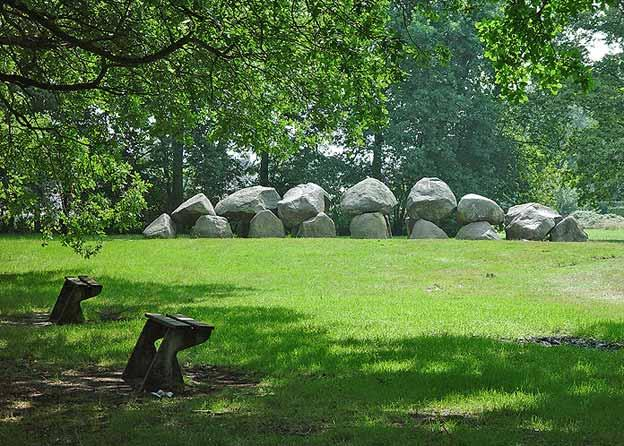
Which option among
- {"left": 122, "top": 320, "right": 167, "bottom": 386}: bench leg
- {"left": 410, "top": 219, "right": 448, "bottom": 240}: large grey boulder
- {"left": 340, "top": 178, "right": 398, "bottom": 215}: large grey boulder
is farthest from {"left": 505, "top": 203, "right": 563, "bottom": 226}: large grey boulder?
{"left": 122, "top": 320, "right": 167, "bottom": 386}: bench leg

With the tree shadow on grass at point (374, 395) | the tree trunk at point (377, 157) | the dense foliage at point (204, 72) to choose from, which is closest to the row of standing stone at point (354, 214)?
the dense foliage at point (204, 72)

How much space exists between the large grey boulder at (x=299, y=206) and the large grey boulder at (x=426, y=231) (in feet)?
14.6

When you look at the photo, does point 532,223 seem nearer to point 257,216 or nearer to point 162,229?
point 257,216

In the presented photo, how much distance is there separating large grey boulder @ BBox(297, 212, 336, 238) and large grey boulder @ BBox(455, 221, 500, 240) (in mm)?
5901

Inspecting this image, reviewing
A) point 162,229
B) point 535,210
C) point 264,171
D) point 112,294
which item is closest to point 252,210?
point 162,229

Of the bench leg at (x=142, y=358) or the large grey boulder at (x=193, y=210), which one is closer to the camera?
the bench leg at (x=142, y=358)

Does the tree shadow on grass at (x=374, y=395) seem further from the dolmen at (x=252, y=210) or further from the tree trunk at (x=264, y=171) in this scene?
the tree trunk at (x=264, y=171)

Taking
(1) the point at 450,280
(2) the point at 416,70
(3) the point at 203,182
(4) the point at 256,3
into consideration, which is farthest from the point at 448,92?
(4) the point at 256,3

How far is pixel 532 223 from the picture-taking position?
31406 mm

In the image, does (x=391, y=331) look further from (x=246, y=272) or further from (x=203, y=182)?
(x=203, y=182)

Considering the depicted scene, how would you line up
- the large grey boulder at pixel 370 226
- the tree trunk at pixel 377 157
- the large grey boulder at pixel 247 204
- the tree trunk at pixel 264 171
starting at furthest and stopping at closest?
the tree trunk at pixel 377 157 < the tree trunk at pixel 264 171 < the large grey boulder at pixel 247 204 < the large grey boulder at pixel 370 226

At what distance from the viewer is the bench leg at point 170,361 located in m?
7.75

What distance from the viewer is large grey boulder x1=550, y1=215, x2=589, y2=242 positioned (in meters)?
30.8

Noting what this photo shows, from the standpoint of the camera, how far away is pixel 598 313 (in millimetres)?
14133
